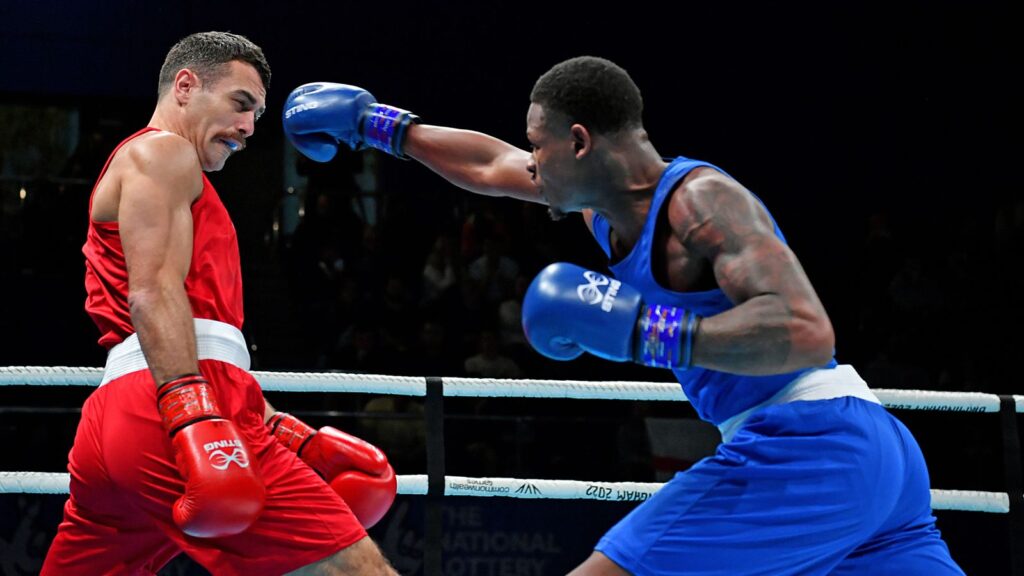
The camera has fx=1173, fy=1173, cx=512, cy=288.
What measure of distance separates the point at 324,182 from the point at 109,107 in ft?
5.18

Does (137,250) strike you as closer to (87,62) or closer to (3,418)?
(3,418)

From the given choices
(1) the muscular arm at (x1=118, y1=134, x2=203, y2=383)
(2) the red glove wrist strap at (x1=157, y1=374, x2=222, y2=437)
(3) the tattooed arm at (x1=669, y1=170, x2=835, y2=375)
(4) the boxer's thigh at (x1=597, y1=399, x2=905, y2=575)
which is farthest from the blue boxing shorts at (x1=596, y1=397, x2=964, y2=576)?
(1) the muscular arm at (x1=118, y1=134, x2=203, y2=383)

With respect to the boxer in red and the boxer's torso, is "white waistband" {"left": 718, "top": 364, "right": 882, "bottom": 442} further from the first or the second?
the boxer in red

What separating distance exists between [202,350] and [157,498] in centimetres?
30

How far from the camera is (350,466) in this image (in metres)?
2.54

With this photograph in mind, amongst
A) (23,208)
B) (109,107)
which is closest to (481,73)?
(109,107)

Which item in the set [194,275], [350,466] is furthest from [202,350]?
[350,466]

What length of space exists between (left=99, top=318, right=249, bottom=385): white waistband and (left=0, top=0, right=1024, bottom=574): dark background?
346cm

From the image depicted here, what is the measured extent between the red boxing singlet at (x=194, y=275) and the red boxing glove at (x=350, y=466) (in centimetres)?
34

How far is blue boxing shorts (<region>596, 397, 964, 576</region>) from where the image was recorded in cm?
206

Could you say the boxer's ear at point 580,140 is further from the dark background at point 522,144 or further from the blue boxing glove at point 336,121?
the dark background at point 522,144

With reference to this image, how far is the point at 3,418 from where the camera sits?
17.7 ft

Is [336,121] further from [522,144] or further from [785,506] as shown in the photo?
[522,144]

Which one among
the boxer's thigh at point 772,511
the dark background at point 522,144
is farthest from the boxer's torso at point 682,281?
the dark background at point 522,144
